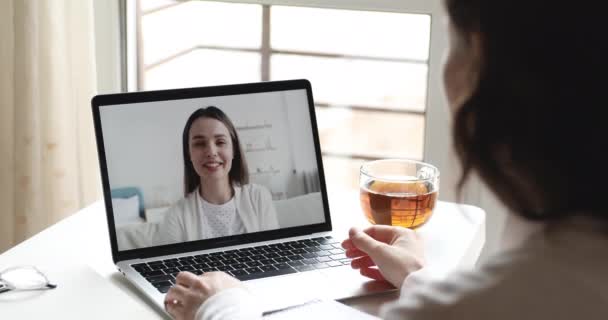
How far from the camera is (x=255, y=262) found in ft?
4.04

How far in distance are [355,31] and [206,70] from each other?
398 mm

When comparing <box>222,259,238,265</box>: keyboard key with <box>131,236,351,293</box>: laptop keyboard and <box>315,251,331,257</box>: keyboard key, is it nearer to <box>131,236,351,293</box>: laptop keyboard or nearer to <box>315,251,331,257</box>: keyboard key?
<box>131,236,351,293</box>: laptop keyboard

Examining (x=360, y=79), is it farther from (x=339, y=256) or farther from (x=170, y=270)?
(x=170, y=270)

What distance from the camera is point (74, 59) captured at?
1879 millimetres

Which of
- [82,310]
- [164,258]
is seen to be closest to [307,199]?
[164,258]

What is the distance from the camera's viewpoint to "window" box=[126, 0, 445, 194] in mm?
2002

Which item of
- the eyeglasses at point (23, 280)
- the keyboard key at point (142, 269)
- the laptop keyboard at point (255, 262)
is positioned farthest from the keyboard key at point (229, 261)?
the eyeglasses at point (23, 280)

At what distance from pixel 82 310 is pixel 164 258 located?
162 millimetres

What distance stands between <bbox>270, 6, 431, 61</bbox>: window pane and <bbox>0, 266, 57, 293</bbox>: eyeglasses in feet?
3.34

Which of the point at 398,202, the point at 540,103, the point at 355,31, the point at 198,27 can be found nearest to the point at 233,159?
the point at 398,202

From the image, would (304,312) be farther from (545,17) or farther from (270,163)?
(545,17)

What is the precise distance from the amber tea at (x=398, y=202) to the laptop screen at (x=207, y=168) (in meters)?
0.07

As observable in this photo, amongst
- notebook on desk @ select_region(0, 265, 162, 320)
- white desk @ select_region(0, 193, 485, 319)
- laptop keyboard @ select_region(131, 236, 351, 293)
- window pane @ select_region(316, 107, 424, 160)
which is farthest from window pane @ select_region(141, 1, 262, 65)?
notebook on desk @ select_region(0, 265, 162, 320)

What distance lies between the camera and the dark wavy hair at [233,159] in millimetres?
1264
